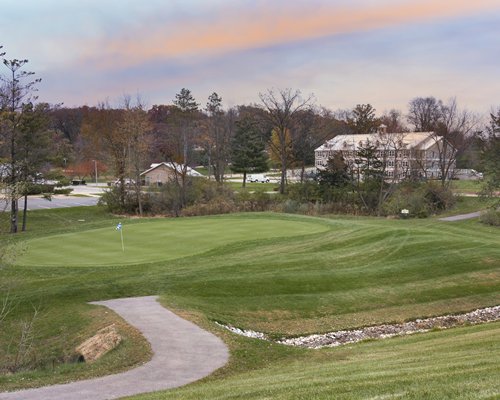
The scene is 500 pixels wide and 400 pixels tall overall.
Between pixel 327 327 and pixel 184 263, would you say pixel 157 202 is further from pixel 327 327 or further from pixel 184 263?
pixel 327 327

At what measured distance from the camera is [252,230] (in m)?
31.4

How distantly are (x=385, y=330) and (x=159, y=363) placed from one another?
30.3ft

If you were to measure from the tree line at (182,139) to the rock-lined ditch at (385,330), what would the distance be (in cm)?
1187

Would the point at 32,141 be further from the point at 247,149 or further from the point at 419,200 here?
the point at 247,149

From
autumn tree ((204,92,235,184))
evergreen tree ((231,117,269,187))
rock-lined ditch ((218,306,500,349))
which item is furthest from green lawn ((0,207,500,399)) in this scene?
evergreen tree ((231,117,269,187))

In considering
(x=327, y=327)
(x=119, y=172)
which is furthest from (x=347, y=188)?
(x=327, y=327)

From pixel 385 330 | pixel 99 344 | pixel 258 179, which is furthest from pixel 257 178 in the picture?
pixel 99 344

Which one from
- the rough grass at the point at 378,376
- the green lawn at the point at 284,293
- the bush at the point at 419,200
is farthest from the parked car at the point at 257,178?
the rough grass at the point at 378,376

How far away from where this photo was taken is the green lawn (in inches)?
400

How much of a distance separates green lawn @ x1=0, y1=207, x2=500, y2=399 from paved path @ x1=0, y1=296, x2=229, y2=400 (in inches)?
17.2

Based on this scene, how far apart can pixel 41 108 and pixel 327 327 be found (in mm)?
34976

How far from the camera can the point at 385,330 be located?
19031mm

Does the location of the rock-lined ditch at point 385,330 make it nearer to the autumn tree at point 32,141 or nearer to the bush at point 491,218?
the bush at point 491,218

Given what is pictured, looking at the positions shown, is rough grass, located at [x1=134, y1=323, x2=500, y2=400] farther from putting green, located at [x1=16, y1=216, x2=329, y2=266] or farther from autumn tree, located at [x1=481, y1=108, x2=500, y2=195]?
autumn tree, located at [x1=481, y1=108, x2=500, y2=195]
